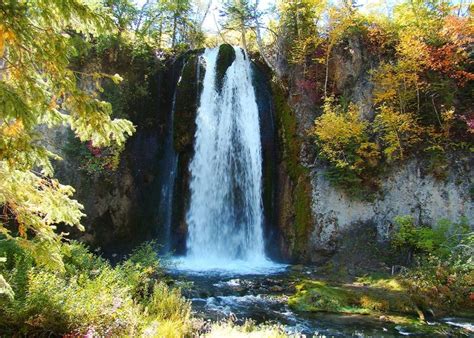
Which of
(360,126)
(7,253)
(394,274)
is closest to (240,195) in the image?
(360,126)

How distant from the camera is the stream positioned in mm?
6738

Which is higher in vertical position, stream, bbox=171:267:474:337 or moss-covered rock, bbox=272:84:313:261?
moss-covered rock, bbox=272:84:313:261

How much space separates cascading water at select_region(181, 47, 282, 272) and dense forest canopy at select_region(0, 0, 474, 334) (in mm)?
2254

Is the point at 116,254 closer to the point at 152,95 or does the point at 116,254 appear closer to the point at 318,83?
the point at 152,95

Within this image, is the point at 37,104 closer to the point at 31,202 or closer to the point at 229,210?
the point at 31,202

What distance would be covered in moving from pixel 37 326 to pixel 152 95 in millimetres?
13491

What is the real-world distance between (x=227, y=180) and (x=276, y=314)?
7.35m

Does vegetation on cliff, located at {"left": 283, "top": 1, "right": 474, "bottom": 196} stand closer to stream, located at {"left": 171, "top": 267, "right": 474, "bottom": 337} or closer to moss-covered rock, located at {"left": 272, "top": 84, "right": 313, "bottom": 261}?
moss-covered rock, located at {"left": 272, "top": 84, "right": 313, "bottom": 261}

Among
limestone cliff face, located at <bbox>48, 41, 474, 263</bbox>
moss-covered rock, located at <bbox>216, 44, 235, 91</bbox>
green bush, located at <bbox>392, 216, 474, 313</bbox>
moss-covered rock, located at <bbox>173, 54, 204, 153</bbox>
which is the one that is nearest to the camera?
green bush, located at <bbox>392, 216, 474, 313</bbox>

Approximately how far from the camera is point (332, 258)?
12.5 meters

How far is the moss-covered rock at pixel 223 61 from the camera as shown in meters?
16.1

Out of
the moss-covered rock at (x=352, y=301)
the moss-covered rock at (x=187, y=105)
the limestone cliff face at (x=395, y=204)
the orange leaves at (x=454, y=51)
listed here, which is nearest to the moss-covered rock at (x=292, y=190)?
the limestone cliff face at (x=395, y=204)

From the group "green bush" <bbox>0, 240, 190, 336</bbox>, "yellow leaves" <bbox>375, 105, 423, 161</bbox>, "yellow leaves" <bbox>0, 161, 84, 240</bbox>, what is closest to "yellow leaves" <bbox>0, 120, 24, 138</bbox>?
"yellow leaves" <bbox>0, 161, 84, 240</bbox>

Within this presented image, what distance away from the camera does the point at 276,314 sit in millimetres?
7574
